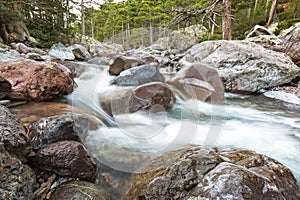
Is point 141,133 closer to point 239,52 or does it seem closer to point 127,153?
point 127,153

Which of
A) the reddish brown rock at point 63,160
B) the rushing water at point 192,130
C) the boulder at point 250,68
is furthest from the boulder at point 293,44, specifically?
the reddish brown rock at point 63,160

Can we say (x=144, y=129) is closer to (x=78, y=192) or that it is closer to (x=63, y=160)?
(x=63, y=160)

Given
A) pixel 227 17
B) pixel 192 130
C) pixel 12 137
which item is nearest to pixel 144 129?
pixel 192 130

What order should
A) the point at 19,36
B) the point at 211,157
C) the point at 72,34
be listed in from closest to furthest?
the point at 211,157 < the point at 19,36 < the point at 72,34

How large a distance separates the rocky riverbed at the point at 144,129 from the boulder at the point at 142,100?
0.06 feet

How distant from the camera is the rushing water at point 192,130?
263cm

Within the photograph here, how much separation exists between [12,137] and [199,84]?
4.04 m

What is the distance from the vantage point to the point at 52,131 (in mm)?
2223

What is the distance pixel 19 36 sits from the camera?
473 inches

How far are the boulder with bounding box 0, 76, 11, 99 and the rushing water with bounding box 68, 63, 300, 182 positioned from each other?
946 millimetres

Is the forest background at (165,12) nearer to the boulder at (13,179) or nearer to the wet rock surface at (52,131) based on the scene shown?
the wet rock surface at (52,131)

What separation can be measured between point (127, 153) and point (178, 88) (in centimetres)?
281

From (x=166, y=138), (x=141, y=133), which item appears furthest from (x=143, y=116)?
(x=166, y=138)

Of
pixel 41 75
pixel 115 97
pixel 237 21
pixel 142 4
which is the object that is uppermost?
pixel 142 4
